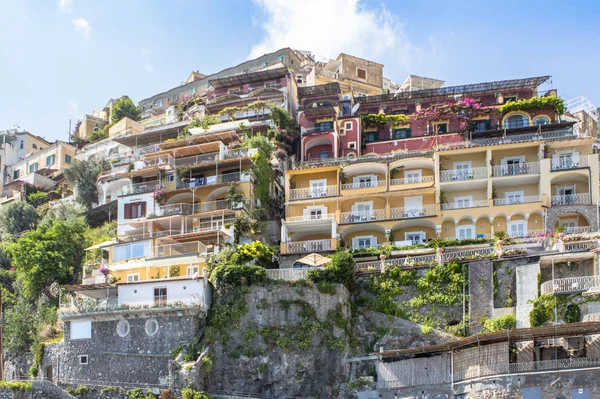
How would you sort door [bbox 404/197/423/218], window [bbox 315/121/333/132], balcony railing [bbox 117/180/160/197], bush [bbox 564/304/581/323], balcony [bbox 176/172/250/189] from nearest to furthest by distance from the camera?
1. bush [bbox 564/304/581/323]
2. door [bbox 404/197/423/218]
3. balcony [bbox 176/172/250/189]
4. balcony railing [bbox 117/180/160/197]
5. window [bbox 315/121/333/132]

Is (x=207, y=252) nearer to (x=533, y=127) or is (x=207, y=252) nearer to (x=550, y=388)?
(x=550, y=388)

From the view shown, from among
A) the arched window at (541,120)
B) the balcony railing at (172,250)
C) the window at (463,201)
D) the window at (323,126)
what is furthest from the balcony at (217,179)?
the arched window at (541,120)

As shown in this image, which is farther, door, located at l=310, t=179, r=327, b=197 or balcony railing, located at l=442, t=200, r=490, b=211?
door, located at l=310, t=179, r=327, b=197

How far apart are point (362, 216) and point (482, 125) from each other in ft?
48.6

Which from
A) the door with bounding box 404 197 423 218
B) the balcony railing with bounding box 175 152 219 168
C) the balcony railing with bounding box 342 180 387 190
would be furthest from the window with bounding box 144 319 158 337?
the door with bounding box 404 197 423 218

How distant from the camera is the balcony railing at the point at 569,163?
172 ft

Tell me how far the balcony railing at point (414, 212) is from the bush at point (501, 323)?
36.9 ft

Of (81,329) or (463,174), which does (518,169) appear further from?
(81,329)

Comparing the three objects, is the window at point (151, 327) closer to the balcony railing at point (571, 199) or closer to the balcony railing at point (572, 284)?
the balcony railing at point (572, 284)

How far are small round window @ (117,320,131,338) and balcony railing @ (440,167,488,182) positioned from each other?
2175 cm

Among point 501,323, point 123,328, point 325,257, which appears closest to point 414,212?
point 325,257

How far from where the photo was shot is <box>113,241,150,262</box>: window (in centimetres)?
5209

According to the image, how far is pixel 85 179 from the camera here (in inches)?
2763

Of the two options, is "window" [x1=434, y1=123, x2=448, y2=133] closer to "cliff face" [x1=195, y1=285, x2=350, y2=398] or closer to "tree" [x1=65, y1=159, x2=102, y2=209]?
"cliff face" [x1=195, y1=285, x2=350, y2=398]
